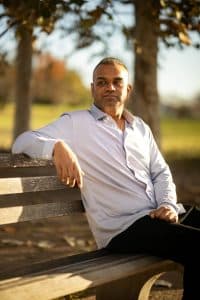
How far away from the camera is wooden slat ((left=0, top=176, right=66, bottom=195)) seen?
11.0 ft

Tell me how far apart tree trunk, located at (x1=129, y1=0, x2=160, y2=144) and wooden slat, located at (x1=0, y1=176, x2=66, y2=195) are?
4.72m

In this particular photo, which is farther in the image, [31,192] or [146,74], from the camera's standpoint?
[146,74]

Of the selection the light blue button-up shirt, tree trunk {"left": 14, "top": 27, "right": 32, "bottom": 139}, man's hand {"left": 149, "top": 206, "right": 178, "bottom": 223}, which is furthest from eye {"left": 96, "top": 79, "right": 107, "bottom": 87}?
tree trunk {"left": 14, "top": 27, "right": 32, "bottom": 139}

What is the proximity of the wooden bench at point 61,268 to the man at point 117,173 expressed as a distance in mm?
134

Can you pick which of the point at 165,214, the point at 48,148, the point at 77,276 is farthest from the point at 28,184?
the point at 165,214

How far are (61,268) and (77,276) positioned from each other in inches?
7.3

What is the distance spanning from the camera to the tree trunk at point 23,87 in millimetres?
12148

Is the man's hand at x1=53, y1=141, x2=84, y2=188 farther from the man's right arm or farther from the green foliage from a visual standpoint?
the green foliage

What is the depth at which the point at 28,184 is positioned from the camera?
3551 mm

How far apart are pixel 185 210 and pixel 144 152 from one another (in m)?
0.56

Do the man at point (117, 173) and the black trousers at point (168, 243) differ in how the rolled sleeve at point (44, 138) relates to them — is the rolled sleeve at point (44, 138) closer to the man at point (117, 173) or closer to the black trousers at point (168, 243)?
the man at point (117, 173)

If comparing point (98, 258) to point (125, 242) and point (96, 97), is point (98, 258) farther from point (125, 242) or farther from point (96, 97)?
point (96, 97)

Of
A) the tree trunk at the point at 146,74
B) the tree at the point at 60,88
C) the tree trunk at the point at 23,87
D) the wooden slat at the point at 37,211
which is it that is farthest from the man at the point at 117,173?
the tree at the point at 60,88

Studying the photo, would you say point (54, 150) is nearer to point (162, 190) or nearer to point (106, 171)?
point (106, 171)
